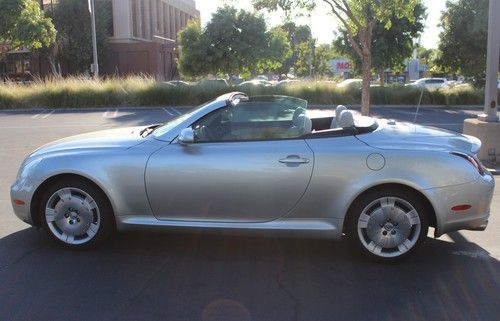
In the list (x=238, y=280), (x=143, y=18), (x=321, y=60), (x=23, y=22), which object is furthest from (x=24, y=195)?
(x=321, y=60)

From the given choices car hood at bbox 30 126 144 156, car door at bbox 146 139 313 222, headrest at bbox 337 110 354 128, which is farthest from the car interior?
car hood at bbox 30 126 144 156

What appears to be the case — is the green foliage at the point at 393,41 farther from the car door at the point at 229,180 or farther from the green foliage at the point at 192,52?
the car door at the point at 229,180

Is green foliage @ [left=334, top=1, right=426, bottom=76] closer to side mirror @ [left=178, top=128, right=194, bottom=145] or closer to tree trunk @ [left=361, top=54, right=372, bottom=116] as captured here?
tree trunk @ [left=361, top=54, right=372, bottom=116]

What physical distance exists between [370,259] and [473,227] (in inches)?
37.4

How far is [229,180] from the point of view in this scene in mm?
4762

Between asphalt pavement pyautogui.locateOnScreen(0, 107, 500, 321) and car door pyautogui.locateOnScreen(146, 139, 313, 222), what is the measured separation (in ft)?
1.50

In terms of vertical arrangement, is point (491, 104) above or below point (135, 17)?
below

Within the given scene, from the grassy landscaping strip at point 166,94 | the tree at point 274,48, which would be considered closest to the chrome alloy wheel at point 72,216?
the grassy landscaping strip at point 166,94

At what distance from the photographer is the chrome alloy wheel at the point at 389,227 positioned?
471 centimetres

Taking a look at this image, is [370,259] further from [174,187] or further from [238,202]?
[174,187]

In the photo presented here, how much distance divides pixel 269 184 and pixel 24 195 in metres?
2.27

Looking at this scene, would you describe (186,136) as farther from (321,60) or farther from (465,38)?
(321,60)

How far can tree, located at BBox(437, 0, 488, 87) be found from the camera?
27.7 m

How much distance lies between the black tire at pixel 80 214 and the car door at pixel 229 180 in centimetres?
48
